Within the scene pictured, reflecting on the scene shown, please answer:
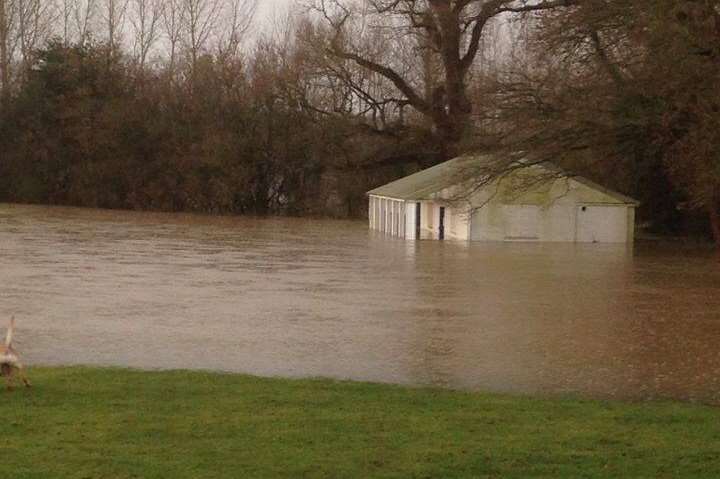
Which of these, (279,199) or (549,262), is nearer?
(549,262)

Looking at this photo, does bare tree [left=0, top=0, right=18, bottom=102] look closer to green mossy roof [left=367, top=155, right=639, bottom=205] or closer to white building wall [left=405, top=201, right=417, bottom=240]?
green mossy roof [left=367, top=155, right=639, bottom=205]

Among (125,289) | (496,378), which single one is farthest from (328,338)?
(125,289)

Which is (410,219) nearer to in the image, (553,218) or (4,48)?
(553,218)

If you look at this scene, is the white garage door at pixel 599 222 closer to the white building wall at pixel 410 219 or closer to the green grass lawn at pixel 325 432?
the white building wall at pixel 410 219

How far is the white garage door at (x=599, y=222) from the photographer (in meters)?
37.9

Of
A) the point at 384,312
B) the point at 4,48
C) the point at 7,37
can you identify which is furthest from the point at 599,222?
the point at 7,37

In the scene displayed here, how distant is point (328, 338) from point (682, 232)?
30.8 meters

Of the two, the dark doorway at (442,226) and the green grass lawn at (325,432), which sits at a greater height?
the dark doorway at (442,226)

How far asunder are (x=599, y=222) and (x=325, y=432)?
31.3 meters

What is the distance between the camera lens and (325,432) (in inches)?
308

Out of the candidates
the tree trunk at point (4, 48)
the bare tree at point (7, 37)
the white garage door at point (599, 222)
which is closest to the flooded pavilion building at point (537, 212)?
the white garage door at point (599, 222)

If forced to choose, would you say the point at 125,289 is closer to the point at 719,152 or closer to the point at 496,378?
the point at 496,378

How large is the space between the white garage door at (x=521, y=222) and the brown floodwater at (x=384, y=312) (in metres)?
2.88

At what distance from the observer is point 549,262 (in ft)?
96.1
